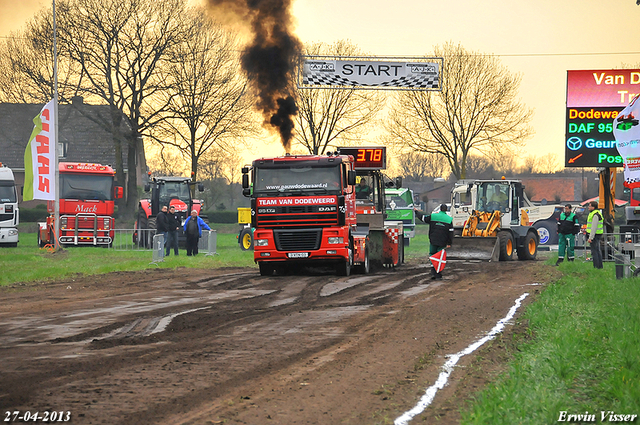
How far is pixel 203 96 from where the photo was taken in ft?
138

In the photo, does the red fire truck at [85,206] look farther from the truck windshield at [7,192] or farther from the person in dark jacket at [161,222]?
the person in dark jacket at [161,222]

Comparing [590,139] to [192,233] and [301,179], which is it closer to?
[301,179]

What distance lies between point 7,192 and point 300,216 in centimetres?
1931

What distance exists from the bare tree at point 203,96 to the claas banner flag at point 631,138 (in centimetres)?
2627

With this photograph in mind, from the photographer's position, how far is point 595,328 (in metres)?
9.25

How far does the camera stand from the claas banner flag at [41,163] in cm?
2589

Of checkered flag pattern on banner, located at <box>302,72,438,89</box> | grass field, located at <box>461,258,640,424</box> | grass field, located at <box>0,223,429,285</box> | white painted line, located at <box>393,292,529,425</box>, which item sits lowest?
grass field, located at <box>0,223,429,285</box>

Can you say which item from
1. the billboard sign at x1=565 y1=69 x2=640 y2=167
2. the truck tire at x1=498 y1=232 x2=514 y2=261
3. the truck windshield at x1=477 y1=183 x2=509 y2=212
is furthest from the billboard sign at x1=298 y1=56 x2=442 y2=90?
the billboard sign at x1=565 y1=69 x2=640 y2=167

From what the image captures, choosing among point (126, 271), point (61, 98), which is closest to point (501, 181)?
point (126, 271)

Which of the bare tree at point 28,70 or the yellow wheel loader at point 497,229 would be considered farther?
the bare tree at point 28,70

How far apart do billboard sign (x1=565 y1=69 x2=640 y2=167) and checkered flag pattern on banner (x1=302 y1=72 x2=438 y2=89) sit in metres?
9.44

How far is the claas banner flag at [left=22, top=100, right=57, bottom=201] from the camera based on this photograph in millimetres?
25891

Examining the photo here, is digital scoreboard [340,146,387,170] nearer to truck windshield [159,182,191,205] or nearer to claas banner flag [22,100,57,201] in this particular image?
claas banner flag [22,100,57,201]

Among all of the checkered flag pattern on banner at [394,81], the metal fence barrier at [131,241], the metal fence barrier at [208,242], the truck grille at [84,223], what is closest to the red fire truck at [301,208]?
the metal fence barrier at [208,242]
